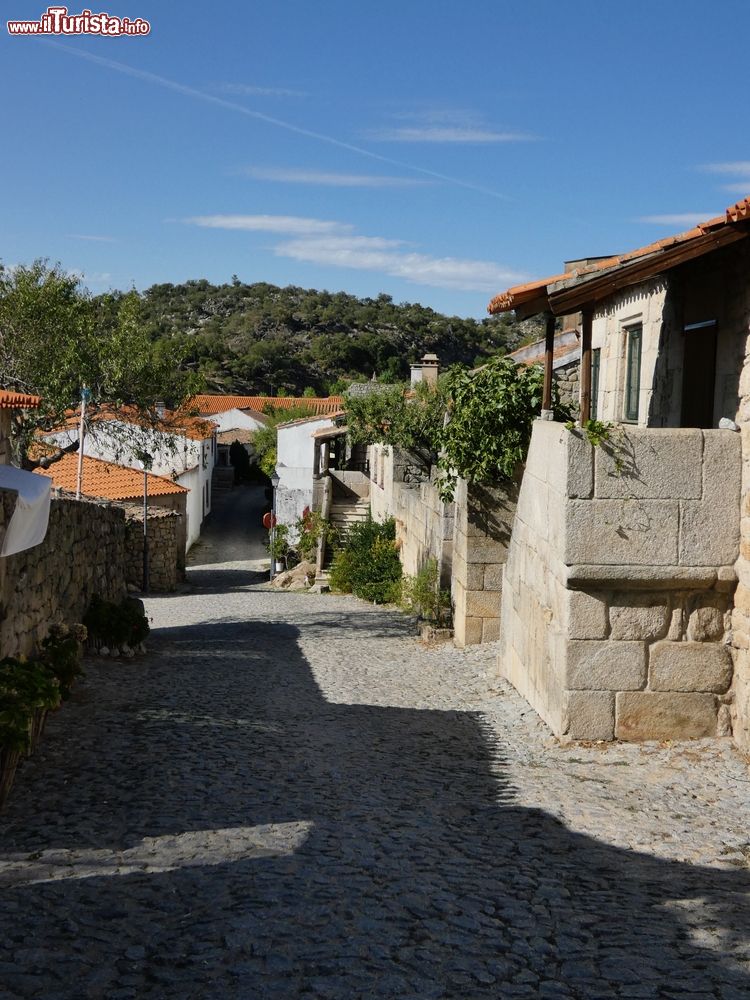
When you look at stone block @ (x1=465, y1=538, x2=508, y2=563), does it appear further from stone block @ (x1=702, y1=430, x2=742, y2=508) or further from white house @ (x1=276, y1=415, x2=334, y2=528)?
white house @ (x1=276, y1=415, x2=334, y2=528)

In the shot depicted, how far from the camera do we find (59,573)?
33.4 ft

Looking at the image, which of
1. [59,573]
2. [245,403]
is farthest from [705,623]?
[245,403]

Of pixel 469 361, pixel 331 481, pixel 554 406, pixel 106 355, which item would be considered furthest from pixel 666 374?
pixel 469 361

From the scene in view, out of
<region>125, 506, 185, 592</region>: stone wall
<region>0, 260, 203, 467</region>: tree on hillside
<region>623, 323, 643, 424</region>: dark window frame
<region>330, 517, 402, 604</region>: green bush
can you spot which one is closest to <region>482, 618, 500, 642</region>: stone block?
<region>623, 323, 643, 424</region>: dark window frame

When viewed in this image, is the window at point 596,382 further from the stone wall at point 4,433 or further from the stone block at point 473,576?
the stone wall at point 4,433

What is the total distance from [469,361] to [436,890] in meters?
70.6

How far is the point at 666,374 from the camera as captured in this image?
957cm

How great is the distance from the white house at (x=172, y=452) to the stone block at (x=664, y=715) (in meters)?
16.3

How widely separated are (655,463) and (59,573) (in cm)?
608

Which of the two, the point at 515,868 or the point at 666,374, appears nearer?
the point at 515,868

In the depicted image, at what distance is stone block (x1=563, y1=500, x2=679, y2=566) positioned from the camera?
23.9ft

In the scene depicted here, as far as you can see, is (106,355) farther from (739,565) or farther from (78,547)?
(739,565)

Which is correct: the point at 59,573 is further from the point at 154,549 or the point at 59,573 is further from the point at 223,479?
the point at 223,479

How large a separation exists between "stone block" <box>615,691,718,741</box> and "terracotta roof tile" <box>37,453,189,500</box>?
2245 cm
